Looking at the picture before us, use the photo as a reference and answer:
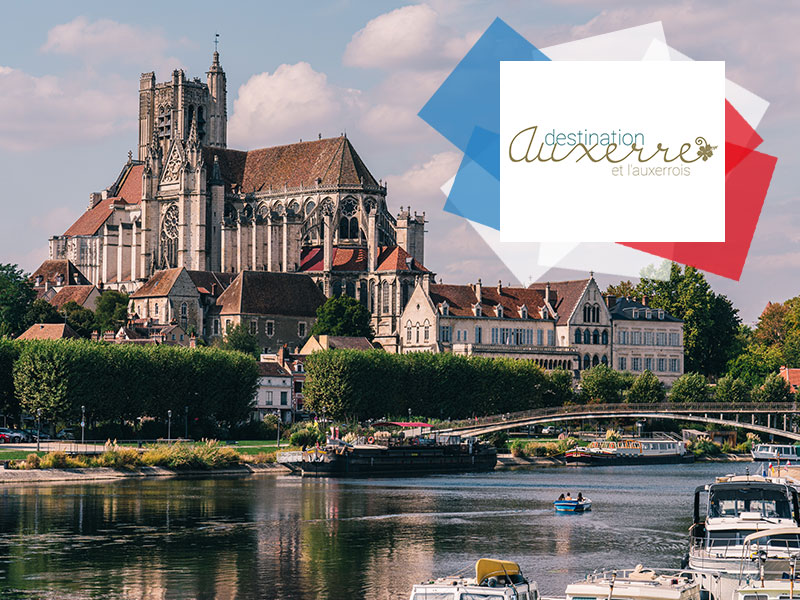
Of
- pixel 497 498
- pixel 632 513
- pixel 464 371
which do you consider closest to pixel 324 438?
pixel 464 371

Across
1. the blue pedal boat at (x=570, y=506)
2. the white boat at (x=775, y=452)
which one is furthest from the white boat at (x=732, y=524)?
the white boat at (x=775, y=452)

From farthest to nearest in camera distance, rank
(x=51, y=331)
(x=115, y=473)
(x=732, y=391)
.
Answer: (x=51, y=331) → (x=732, y=391) → (x=115, y=473)

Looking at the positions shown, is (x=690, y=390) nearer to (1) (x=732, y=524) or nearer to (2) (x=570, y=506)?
(2) (x=570, y=506)

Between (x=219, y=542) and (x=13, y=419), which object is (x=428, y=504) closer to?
(x=219, y=542)

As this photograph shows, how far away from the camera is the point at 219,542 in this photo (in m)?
64.0

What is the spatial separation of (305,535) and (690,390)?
95335 millimetres

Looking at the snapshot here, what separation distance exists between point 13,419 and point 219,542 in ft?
205

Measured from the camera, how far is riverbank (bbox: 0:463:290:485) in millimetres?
93188

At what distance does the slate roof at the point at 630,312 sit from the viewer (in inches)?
7047

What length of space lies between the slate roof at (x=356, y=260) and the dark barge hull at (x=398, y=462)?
68834 mm

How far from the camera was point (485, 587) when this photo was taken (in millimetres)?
35375

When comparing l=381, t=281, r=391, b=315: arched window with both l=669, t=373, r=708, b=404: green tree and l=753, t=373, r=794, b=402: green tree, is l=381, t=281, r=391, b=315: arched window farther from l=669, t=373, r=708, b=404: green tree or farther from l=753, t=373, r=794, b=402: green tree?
l=753, t=373, r=794, b=402: green tree

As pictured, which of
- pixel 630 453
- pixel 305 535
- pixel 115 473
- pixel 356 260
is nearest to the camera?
pixel 305 535

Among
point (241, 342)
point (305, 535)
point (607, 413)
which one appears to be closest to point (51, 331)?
point (241, 342)
